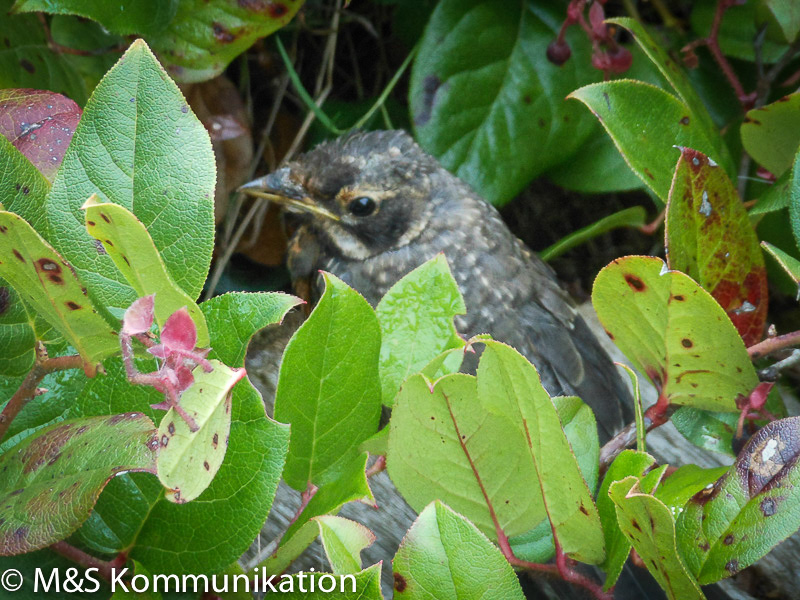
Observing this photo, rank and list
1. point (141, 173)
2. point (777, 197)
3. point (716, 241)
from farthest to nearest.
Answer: point (777, 197)
point (716, 241)
point (141, 173)

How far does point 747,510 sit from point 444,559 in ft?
1.03

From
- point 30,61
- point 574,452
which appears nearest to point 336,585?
point 574,452

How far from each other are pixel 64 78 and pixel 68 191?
970 mm

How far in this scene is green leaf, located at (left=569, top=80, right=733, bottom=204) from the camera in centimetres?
129

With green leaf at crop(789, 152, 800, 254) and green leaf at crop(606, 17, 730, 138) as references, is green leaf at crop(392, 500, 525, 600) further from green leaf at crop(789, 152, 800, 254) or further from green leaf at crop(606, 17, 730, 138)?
green leaf at crop(606, 17, 730, 138)

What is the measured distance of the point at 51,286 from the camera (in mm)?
751

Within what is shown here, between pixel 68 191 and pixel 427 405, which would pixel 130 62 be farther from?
pixel 427 405

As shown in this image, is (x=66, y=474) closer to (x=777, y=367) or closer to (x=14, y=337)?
(x=14, y=337)

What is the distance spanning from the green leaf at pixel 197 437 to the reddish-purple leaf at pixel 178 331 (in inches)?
1.2

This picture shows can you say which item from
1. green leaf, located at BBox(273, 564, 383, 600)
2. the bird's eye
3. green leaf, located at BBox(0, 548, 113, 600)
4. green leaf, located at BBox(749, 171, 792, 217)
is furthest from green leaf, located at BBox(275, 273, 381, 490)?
the bird's eye

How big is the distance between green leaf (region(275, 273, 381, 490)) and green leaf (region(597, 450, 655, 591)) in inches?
10.6

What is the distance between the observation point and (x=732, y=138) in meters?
1.98

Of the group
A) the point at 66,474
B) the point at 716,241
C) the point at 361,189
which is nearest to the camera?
the point at 66,474

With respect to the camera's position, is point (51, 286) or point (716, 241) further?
point (716, 241)
